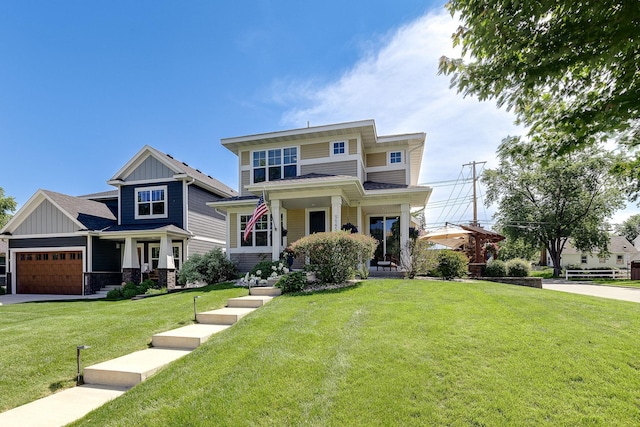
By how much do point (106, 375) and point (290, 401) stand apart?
9.31ft

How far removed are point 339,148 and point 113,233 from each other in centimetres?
1280

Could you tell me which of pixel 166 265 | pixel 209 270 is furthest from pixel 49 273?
pixel 209 270

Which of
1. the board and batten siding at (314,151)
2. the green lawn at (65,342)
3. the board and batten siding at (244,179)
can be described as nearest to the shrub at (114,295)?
the green lawn at (65,342)

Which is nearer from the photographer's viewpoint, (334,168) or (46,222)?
(334,168)

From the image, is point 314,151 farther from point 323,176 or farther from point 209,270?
point 209,270

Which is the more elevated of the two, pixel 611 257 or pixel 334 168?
pixel 334 168

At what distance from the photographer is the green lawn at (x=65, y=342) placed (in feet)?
14.1

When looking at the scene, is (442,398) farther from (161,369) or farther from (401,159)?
(401,159)

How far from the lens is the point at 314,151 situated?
47.9ft

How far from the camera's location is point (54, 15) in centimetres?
1049

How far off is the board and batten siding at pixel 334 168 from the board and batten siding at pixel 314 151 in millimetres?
440

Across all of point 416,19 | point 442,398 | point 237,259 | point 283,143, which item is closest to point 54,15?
point 283,143

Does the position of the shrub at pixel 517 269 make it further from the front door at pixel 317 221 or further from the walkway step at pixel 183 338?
the walkway step at pixel 183 338

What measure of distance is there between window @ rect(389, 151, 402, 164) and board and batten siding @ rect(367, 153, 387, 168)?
295 millimetres
